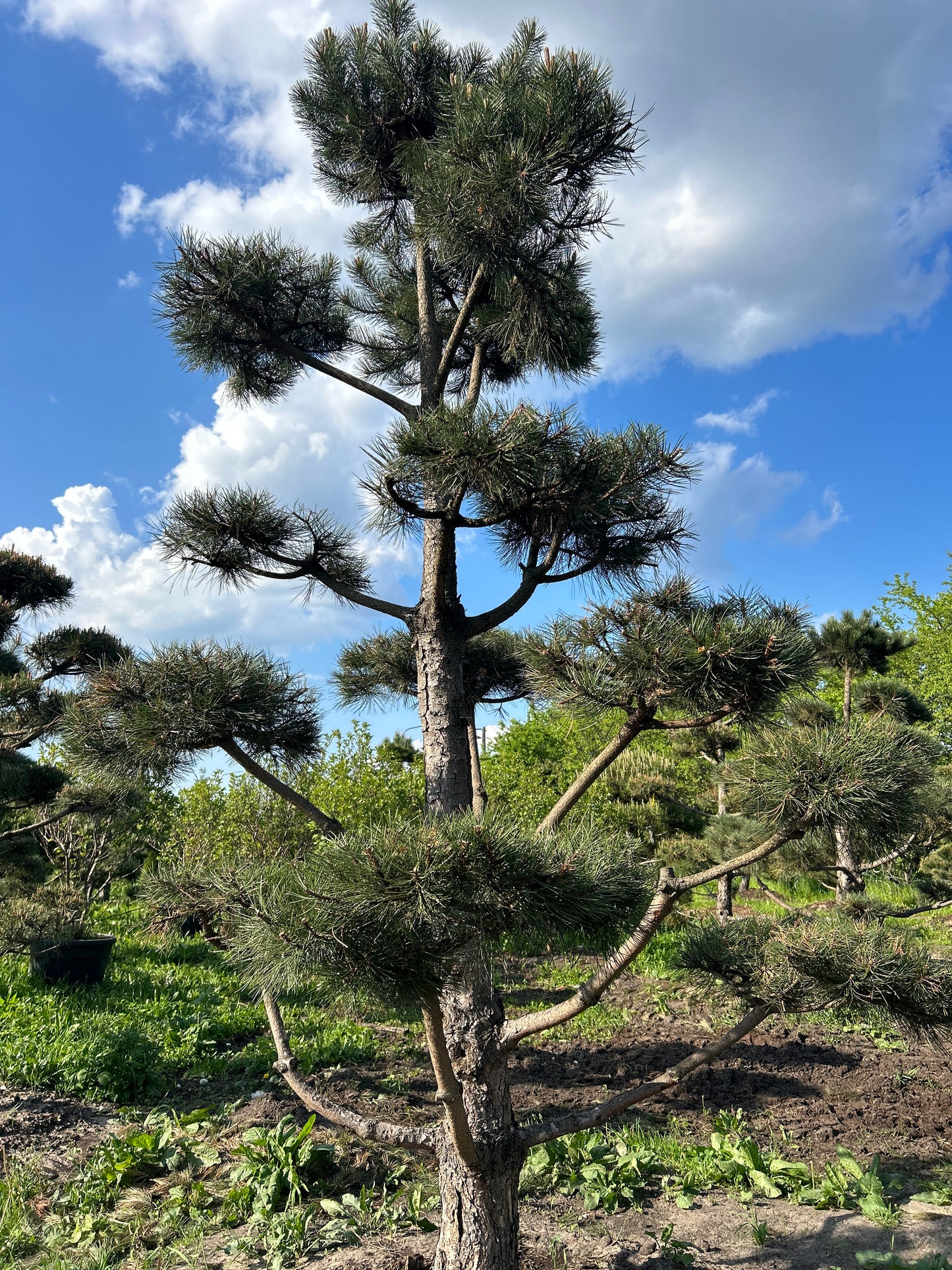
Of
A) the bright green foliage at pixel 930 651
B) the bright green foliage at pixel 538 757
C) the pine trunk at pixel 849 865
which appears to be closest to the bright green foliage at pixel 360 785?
the bright green foliage at pixel 538 757

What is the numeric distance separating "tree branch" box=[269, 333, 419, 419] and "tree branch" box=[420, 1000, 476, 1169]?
8.63ft

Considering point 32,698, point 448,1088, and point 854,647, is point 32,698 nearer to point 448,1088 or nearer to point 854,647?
point 448,1088

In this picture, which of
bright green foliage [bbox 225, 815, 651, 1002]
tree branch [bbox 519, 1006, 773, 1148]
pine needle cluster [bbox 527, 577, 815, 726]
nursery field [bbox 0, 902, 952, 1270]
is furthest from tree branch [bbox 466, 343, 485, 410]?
nursery field [bbox 0, 902, 952, 1270]

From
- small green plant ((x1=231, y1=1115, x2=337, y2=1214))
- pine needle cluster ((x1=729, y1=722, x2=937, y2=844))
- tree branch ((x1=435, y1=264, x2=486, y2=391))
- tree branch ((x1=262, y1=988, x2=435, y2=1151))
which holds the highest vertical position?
tree branch ((x1=435, y1=264, x2=486, y2=391))

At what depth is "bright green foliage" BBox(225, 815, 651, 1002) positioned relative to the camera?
2.13 m

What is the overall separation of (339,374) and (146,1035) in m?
4.56

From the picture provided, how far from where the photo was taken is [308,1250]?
312cm

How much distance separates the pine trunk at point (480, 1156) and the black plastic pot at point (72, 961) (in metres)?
4.67

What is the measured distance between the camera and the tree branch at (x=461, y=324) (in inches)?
136

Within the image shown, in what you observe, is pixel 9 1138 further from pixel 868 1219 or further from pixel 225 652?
pixel 868 1219

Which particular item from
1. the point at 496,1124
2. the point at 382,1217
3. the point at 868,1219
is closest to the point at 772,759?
the point at 496,1124

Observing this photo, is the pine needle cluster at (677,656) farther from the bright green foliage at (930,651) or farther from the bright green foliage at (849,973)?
the bright green foliage at (930,651)

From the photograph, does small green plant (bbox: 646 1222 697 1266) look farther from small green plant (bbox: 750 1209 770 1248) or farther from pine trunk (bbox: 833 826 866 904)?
pine trunk (bbox: 833 826 866 904)

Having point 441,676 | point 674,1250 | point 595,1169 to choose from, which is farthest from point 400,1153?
point 441,676
